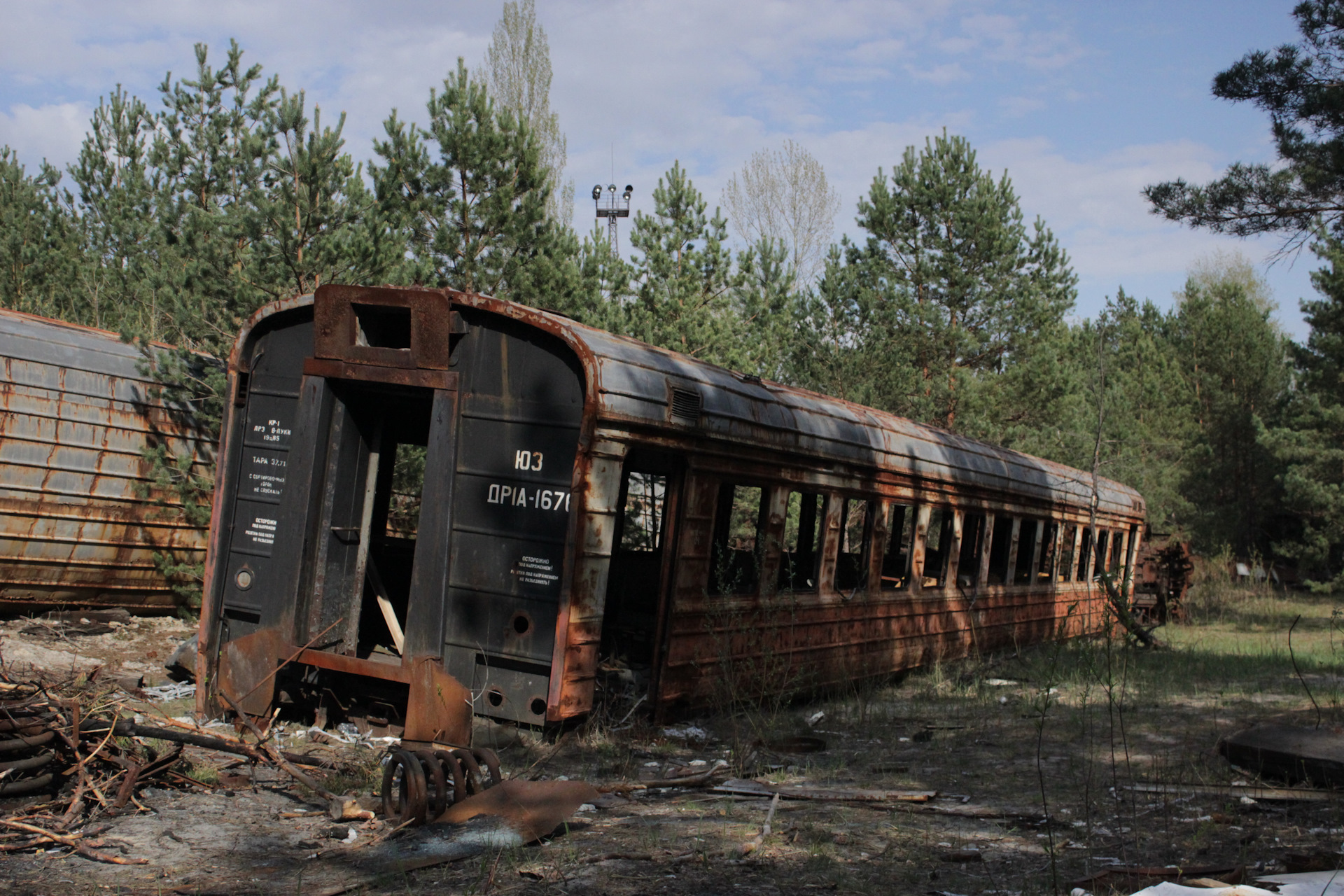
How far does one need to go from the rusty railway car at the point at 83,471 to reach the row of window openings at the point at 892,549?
256 inches

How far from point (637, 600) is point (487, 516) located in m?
3.51

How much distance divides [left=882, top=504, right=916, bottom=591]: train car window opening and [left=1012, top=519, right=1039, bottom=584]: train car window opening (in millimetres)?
1585

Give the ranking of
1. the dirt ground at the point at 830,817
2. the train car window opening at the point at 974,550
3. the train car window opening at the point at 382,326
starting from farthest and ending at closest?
the train car window opening at the point at 974,550, the train car window opening at the point at 382,326, the dirt ground at the point at 830,817

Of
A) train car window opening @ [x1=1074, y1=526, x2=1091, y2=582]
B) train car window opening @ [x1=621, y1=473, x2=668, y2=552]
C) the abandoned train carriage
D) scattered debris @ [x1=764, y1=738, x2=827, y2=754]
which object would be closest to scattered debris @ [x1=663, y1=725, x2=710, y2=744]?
the abandoned train carriage

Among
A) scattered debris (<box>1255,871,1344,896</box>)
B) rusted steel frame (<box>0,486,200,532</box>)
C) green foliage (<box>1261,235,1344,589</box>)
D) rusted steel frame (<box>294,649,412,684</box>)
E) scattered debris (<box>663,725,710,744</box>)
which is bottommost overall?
scattered debris (<box>663,725,710,744</box>)

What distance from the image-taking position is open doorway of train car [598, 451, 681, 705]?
728 centimetres

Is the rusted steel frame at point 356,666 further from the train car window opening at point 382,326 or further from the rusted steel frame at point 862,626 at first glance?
the train car window opening at point 382,326

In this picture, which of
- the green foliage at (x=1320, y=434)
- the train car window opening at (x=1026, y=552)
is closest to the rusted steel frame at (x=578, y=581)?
the train car window opening at (x=1026, y=552)

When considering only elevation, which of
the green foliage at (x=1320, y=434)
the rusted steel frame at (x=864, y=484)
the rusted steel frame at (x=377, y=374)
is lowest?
the rusted steel frame at (x=864, y=484)

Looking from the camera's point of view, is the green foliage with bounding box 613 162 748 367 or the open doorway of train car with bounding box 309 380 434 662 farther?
the green foliage with bounding box 613 162 748 367

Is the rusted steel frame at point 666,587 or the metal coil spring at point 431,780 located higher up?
the rusted steel frame at point 666,587

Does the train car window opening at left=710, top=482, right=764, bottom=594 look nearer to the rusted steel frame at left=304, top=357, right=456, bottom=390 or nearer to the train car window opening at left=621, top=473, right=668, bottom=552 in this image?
the train car window opening at left=621, top=473, right=668, bottom=552

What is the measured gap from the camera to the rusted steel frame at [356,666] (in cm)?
663

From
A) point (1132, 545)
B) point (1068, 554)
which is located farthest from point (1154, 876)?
point (1132, 545)
